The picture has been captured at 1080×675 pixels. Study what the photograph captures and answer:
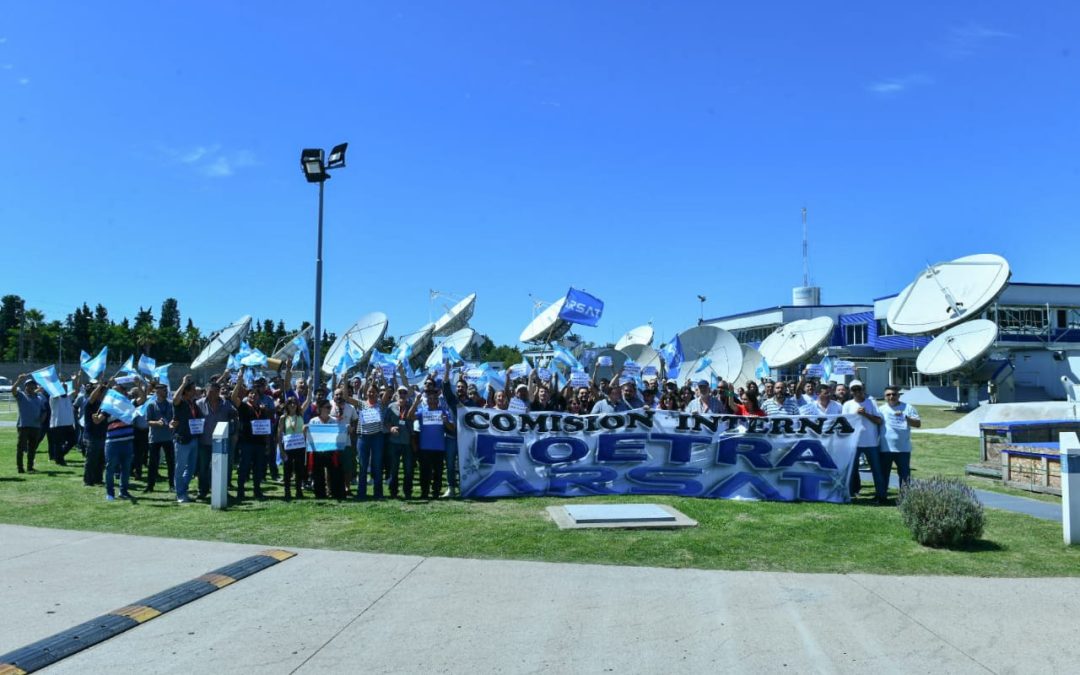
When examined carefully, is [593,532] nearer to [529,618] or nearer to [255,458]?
[529,618]

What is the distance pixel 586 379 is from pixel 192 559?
11560 mm

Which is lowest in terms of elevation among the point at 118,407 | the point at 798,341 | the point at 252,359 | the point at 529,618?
the point at 529,618

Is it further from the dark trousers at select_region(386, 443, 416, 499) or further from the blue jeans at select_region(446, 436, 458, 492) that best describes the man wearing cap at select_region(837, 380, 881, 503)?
the dark trousers at select_region(386, 443, 416, 499)

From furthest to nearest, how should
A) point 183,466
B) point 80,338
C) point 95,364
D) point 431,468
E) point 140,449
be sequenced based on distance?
point 80,338
point 95,364
point 140,449
point 431,468
point 183,466

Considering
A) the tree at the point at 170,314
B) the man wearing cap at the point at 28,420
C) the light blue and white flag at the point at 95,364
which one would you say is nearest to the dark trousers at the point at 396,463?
the man wearing cap at the point at 28,420

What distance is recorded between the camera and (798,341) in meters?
48.7

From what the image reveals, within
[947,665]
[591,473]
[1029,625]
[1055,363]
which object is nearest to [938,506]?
[1029,625]

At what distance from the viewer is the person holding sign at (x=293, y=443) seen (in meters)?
11.4

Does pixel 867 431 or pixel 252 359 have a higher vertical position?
pixel 252 359

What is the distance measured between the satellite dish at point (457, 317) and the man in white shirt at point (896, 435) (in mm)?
46344

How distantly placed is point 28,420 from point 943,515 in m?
15.5

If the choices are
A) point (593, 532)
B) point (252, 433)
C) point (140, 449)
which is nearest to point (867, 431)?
point (593, 532)

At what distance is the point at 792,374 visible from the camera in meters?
57.3

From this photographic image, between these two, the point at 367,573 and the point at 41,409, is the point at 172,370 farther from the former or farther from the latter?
the point at 367,573
